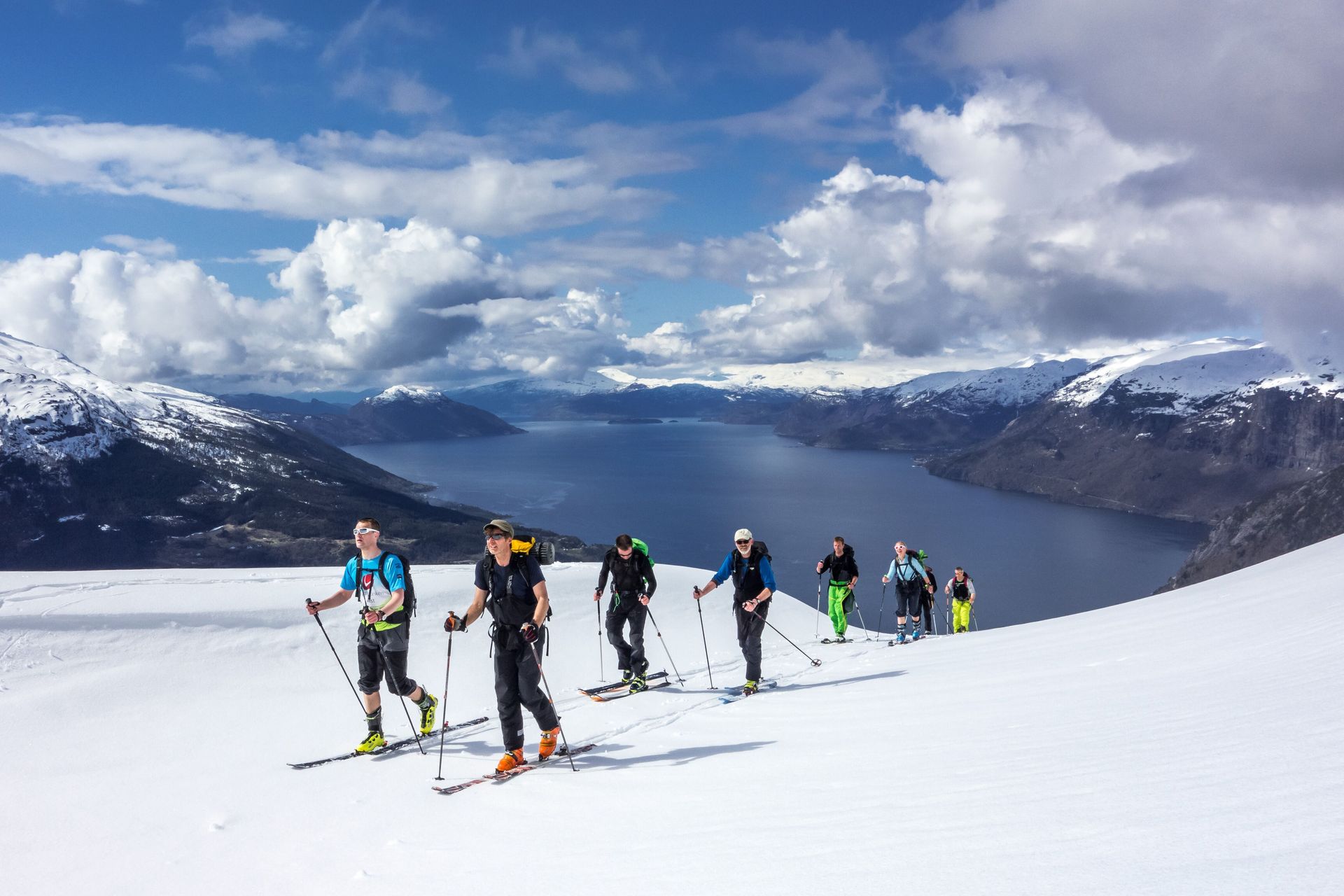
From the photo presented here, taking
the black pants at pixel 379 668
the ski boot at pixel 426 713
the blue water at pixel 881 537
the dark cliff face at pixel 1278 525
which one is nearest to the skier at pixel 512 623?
the black pants at pixel 379 668

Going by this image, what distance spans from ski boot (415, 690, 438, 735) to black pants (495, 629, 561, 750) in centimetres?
151

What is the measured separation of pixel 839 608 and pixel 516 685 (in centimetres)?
1088

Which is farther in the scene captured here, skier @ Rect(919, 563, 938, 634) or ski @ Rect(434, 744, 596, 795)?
skier @ Rect(919, 563, 938, 634)

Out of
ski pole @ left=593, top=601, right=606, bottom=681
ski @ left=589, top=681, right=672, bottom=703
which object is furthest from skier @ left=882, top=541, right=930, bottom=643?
ski @ left=589, top=681, right=672, bottom=703

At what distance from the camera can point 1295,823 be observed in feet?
9.75

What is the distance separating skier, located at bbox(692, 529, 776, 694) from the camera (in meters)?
10.6

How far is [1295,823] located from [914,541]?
143221 mm

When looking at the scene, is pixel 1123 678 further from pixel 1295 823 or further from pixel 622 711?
pixel 622 711

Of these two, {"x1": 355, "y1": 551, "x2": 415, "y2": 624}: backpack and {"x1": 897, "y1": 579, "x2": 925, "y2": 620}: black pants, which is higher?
{"x1": 355, "y1": 551, "x2": 415, "y2": 624}: backpack

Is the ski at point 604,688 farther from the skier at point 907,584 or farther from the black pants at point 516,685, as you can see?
the skier at point 907,584

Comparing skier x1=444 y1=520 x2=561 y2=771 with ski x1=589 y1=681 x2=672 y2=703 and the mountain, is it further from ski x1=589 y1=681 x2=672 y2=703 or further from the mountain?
the mountain

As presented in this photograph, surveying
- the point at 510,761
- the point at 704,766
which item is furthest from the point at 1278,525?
the point at 510,761

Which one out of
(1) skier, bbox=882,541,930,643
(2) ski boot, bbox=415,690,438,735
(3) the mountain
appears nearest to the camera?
(2) ski boot, bbox=415,690,438,735

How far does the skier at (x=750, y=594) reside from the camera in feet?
34.9
